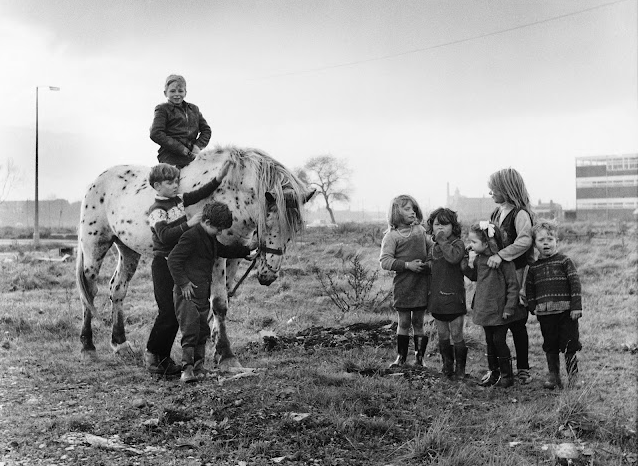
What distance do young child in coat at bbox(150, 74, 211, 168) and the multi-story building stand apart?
5.62m

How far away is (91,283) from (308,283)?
4.54 meters

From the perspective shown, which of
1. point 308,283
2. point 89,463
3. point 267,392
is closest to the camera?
point 89,463

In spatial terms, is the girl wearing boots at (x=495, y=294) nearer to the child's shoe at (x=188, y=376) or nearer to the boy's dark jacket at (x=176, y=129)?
the child's shoe at (x=188, y=376)

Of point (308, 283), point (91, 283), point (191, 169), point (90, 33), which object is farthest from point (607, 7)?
point (308, 283)

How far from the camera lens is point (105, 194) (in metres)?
5.89

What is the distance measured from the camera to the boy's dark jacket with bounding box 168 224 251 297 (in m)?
4.40

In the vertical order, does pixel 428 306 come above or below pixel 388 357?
above

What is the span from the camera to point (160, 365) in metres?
4.90

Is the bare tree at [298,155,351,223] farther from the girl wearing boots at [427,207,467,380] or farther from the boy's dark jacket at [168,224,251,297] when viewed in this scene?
the boy's dark jacket at [168,224,251,297]

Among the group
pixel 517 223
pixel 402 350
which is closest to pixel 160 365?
pixel 402 350

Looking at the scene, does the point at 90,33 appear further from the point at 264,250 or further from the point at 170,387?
the point at 170,387

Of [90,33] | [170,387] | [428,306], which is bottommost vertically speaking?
[170,387]

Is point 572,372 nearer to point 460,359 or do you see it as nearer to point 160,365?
point 460,359

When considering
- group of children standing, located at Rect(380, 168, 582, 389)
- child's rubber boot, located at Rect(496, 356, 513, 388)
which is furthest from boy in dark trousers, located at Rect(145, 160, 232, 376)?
child's rubber boot, located at Rect(496, 356, 513, 388)
